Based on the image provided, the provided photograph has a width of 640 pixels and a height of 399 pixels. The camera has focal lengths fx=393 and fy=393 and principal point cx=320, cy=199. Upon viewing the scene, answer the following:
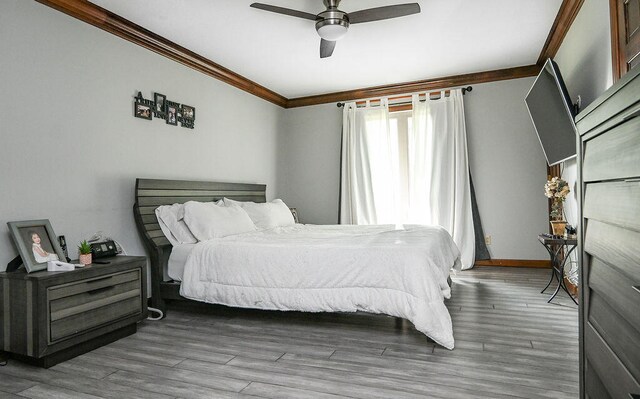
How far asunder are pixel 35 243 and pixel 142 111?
1633mm

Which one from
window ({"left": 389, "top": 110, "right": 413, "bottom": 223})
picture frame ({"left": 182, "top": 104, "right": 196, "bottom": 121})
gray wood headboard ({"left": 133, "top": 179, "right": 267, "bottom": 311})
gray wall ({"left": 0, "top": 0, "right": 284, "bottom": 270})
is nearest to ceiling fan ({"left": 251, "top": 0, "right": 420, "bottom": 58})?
gray wall ({"left": 0, "top": 0, "right": 284, "bottom": 270})

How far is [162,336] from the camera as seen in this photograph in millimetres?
2852

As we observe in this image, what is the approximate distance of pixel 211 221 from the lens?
3627 mm

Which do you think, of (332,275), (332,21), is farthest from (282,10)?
(332,275)

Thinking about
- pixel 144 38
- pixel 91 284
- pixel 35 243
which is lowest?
pixel 91 284

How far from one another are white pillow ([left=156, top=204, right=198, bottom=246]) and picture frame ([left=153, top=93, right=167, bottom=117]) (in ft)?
3.24

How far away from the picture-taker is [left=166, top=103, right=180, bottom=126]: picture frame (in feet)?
13.2

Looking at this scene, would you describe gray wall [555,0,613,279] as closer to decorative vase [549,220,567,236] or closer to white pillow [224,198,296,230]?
decorative vase [549,220,567,236]

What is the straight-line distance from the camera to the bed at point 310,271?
2.58 meters

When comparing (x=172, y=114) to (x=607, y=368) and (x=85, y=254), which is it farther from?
(x=607, y=368)

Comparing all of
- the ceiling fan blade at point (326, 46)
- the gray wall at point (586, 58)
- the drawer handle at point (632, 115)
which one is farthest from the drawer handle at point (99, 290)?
the gray wall at point (586, 58)

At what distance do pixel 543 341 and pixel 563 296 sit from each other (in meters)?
1.42

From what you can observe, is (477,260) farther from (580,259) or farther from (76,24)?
(76,24)

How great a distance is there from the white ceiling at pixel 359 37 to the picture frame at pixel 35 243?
1869mm
